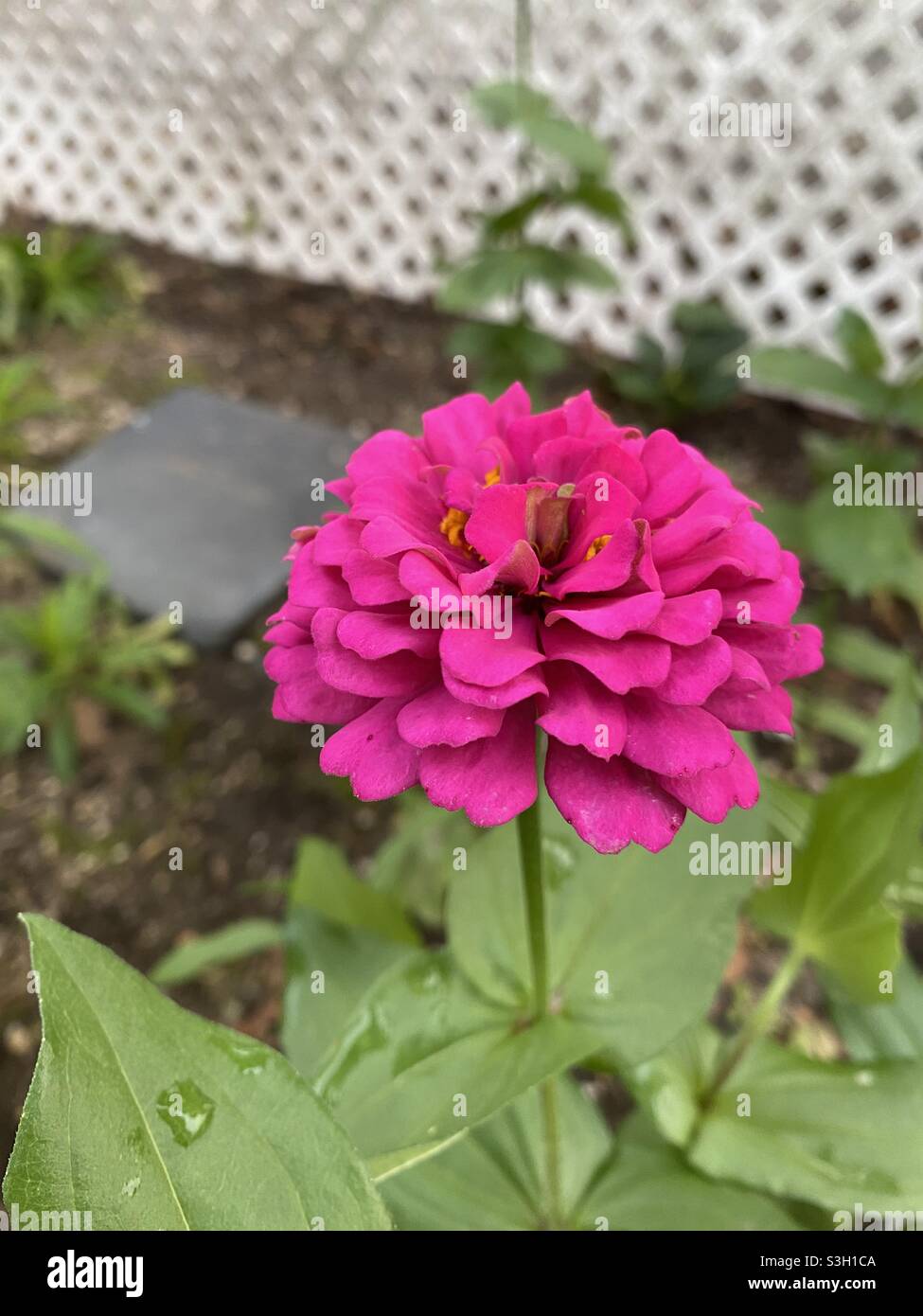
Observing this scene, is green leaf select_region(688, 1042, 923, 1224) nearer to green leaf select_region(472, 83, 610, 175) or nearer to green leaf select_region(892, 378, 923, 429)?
green leaf select_region(892, 378, 923, 429)

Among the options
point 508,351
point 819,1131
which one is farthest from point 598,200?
point 819,1131

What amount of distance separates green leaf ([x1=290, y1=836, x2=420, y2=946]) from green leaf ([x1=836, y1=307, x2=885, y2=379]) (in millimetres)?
1171

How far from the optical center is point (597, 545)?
0.55 m

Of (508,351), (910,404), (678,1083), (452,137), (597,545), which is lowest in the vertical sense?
(678,1083)

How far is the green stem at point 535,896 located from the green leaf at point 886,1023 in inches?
17.1

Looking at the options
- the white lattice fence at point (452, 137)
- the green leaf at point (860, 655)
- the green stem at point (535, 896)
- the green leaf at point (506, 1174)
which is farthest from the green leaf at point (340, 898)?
the white lattice fence at point (452, 137)

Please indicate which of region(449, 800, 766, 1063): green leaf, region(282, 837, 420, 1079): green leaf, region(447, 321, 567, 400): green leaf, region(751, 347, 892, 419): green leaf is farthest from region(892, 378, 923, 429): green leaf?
region(282, 837, 420, 1079): green leaf

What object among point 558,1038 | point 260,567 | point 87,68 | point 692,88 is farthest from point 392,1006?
point 87,68

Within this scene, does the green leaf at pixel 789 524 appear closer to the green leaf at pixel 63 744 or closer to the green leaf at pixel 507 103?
the green leaf at pixel 507 103

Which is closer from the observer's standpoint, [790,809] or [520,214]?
[790,809]

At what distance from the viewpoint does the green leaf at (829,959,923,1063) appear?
954 millimetres

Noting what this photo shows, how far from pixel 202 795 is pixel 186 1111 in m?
1.33

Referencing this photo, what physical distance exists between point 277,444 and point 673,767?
216cm

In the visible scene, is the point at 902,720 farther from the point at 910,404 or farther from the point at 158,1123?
the point at 910,404
